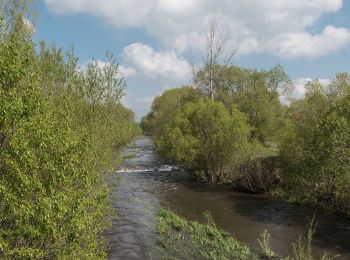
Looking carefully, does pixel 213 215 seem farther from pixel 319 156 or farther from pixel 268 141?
pixel 268 141

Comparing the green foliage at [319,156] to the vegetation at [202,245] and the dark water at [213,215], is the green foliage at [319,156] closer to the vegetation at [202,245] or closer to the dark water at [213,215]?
the dark water at [213,215]

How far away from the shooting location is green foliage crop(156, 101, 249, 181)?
40188 millimetres

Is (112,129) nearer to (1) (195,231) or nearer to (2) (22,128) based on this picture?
(1) (195,231)

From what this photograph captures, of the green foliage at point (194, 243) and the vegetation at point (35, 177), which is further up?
the vegetation at point (35, 177)

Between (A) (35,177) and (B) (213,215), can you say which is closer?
(A) (35,177)

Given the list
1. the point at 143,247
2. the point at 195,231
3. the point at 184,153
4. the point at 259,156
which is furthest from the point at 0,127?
the point at 184,153

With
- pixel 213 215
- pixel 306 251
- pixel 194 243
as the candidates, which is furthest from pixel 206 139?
pixel 306 251

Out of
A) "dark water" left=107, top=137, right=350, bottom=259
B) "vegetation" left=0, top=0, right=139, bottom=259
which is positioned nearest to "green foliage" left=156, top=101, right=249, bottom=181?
"dark water" left=107, top=137, right=350, bottom=259

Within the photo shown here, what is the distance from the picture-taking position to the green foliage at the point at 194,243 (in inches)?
682

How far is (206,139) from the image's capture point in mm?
42562

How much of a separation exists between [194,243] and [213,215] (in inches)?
360

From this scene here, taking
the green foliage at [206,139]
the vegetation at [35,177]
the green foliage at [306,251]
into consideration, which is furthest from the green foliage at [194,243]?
the green foliage at [206,139]

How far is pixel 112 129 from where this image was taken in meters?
20.1

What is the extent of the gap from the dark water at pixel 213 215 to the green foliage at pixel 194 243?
86 cm
